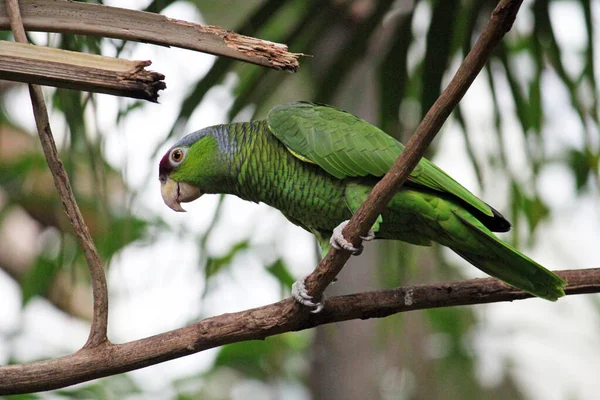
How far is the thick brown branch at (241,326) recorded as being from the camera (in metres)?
1.72

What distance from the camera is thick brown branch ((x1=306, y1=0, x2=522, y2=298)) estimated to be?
133 centimetres

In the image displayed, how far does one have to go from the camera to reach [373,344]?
183 inches

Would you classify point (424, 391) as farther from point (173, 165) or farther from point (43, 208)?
point (173, 165)

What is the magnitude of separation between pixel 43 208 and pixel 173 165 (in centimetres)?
326

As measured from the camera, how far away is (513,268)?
2154 millimetres

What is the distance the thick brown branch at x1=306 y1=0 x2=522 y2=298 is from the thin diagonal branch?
0.60 meters

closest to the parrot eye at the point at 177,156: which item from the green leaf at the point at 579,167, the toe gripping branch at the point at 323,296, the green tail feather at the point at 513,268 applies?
the toe gripping branch at the point at 323,296

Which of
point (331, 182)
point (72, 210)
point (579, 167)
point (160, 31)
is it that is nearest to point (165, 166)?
point (331, 182)

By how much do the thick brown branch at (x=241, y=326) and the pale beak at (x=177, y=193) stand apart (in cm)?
88

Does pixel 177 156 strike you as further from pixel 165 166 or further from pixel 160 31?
pixel 160 31

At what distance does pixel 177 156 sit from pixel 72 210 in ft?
3.27

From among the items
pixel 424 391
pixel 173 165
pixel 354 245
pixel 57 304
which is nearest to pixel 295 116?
pixel 173 165

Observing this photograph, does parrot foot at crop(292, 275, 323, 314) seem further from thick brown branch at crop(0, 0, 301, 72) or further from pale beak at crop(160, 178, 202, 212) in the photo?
pale beak at crop(160, 178, 202, 212)

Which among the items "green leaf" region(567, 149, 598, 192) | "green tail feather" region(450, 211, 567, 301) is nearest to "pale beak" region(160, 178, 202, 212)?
"green tail feather" region(450, 211, 567, 301)
